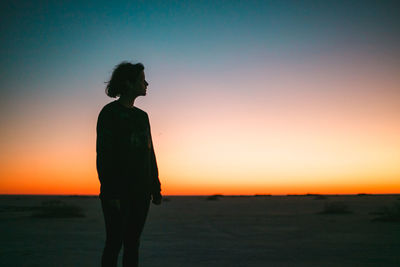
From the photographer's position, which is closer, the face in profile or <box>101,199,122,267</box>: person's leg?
<box>101,199,122,267</box>: person's leg

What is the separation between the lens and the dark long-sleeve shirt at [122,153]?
2662mm

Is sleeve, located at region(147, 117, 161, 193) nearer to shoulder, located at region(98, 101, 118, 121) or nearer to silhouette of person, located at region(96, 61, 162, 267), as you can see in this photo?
silhouette of person, located at region(96, 61, 162, 267)

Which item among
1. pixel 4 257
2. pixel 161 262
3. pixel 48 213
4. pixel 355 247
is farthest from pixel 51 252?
pixel 48 213

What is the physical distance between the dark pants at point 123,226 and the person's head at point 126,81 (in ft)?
3.01

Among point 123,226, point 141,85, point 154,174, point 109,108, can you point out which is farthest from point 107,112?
point 123,226

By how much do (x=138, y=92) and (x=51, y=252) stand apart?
370 cm

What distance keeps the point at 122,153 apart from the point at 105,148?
144mm

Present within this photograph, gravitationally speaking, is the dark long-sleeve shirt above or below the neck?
below

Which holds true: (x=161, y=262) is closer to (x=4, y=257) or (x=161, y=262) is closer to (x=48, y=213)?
(x=4, y=257)

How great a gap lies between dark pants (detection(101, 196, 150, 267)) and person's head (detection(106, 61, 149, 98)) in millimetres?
918

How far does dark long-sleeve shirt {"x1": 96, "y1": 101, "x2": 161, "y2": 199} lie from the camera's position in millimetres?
2662

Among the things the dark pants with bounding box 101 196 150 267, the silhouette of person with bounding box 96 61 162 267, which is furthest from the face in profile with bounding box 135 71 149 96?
the dark pants with bounding box 101 196 150 267

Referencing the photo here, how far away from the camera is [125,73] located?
303 centimetres

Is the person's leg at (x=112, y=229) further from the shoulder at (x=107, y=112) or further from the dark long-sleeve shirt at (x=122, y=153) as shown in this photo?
the shoulder at (x=107, y=112)
